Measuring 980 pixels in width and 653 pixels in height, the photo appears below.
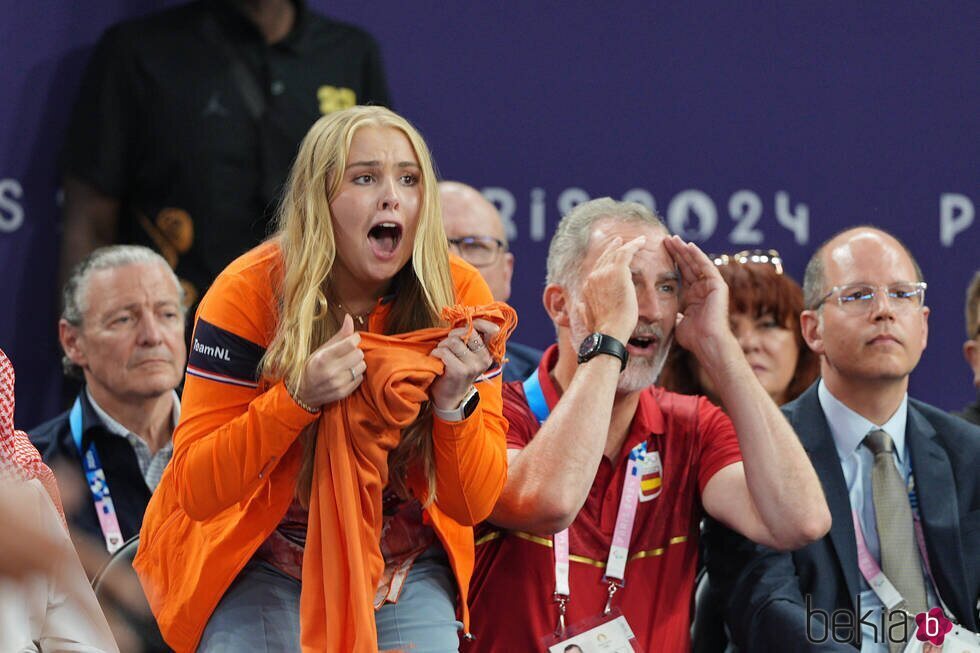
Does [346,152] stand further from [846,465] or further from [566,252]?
[846,465]

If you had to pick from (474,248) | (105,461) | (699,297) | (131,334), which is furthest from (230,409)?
(474,248)

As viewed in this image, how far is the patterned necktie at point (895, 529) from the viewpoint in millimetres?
3369

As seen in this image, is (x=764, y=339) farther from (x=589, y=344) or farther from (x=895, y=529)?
(x=589, y=344)

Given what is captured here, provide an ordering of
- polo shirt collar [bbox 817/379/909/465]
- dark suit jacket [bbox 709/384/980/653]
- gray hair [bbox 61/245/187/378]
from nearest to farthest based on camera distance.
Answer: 1. dark suit jacket [bbox 709/384/980/653]
2. polo shirt collar [bbox 817/379/909/465]
3. gray hair [bbox 61/245/187/378]

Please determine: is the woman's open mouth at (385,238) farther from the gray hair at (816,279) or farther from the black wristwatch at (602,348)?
the gray hair at (816,279)

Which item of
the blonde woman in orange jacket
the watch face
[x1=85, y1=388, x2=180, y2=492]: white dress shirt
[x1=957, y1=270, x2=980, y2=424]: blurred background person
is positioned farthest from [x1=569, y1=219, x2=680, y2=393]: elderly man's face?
[x1=957, y1=270, x2=980, y2=424]: blurred background person

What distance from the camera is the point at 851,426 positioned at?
11.8 ft

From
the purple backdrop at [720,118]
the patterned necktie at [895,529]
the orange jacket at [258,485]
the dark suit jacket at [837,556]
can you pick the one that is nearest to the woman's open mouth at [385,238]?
the orange jacket at [258,485]

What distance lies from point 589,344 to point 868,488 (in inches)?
34.9

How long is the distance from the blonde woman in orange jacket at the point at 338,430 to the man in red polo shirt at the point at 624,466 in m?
0.21

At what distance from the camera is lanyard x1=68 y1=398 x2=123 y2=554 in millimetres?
3760

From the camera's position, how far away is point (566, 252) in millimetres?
3447

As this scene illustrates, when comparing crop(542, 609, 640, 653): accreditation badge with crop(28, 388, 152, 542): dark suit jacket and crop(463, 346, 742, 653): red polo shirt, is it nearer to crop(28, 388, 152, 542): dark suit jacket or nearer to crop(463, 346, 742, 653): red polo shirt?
crop(463, 346, 742, 653): red polo shirt

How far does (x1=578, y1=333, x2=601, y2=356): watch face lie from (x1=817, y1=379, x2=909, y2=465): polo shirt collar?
785 millimetres
